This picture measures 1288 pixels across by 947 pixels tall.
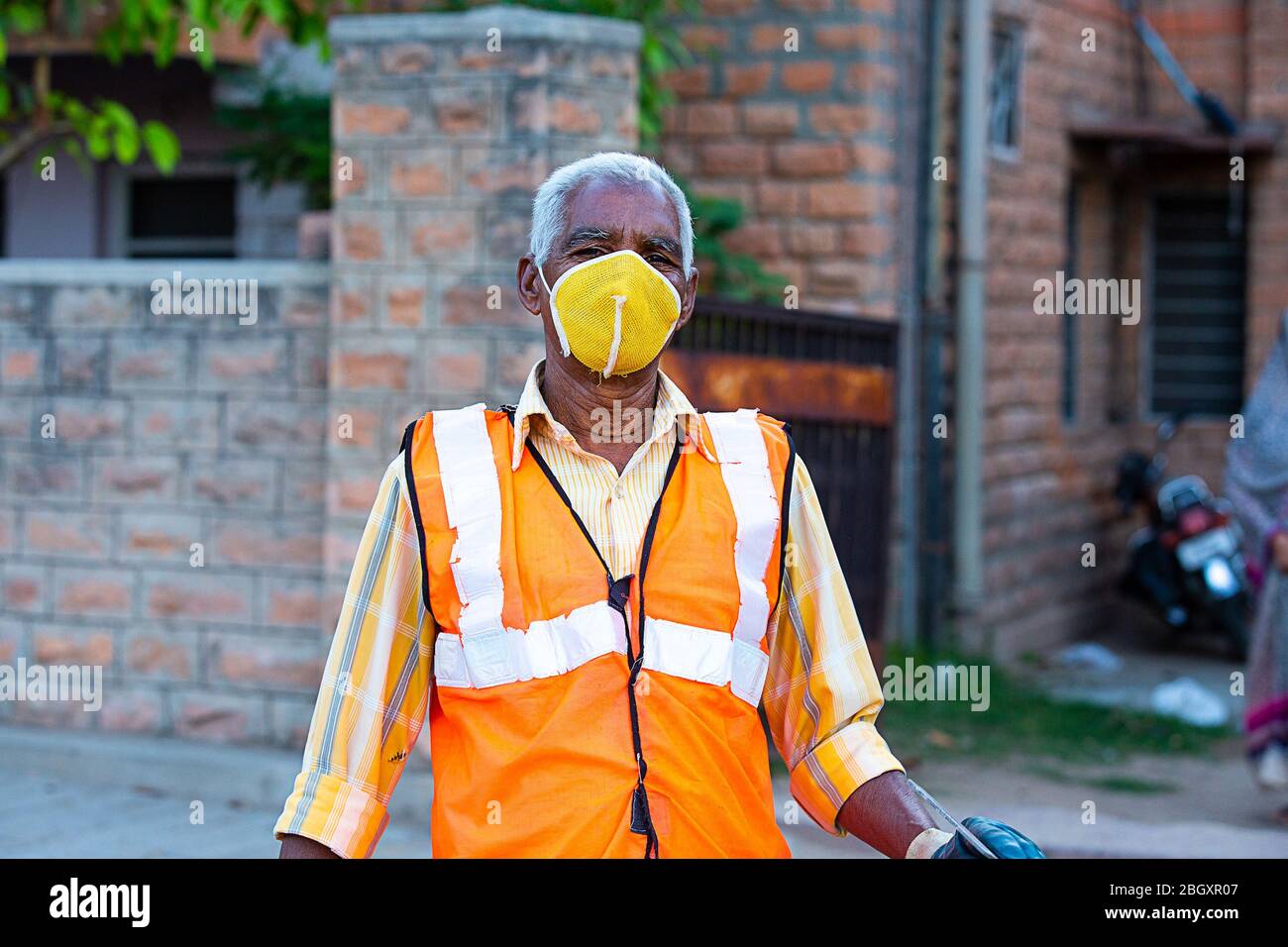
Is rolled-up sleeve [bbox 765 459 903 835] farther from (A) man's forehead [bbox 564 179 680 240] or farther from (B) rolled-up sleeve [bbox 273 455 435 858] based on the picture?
(B) rolled-up sleeve [bbox 273 455 435 858]

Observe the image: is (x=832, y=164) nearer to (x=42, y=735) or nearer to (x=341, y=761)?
(x=42, y=735)

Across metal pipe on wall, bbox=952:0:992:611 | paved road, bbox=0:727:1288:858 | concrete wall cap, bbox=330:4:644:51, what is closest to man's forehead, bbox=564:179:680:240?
paved road, bbox=0:727:1288:858

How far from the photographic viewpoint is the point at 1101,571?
11.3 metres

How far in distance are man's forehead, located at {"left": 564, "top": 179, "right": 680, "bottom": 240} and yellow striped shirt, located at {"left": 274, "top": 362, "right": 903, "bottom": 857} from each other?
0.25 m

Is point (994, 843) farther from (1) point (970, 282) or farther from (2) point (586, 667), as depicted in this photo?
(1) point (970, 282)

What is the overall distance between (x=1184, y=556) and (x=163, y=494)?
597 centimetres

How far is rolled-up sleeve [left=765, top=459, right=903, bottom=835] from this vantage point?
99.9 inches

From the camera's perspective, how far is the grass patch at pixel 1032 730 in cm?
778

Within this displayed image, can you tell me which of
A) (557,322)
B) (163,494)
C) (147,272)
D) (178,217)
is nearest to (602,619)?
(557,322)

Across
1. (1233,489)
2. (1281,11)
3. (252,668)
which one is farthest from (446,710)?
(1281,11)

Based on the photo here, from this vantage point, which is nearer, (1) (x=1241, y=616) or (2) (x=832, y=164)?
(2) (x=832, y=164)

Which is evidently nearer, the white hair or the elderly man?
the elderly man

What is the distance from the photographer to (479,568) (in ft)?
7.75
